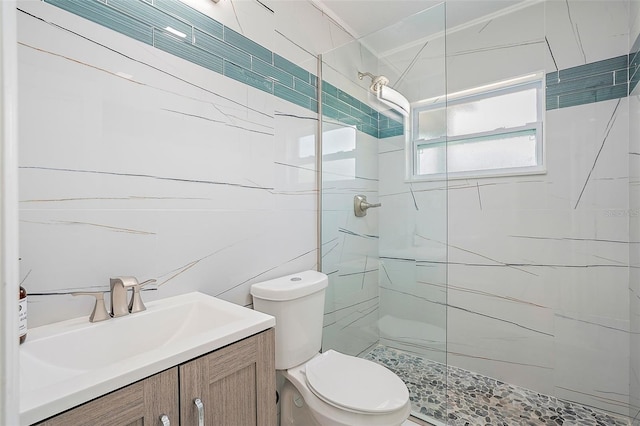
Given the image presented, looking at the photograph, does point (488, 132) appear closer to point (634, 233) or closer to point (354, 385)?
point (634, 233)

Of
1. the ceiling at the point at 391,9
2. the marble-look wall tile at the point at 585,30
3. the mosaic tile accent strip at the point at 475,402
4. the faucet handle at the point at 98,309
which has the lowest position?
the mosaic tile accent strip at the point at 475,402

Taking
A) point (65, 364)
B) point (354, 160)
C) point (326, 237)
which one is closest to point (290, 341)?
point (326, 237)

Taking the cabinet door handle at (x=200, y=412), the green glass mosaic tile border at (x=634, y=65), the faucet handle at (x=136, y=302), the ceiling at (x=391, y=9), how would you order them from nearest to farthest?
the cabinet door handle at (x=200, y=412) < the faucet handle at (x=136, y=302) < the green glass mosaic tile border at (x=634, y=65) < the ceiling at (x=391, y=9)

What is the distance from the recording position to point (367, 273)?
2.12 m

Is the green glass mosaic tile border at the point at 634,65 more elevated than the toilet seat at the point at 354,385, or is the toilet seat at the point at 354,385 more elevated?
the green glass mosaic tile border at the point at 634,65

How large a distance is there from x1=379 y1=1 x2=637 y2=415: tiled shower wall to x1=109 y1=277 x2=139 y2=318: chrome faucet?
1.46 meters

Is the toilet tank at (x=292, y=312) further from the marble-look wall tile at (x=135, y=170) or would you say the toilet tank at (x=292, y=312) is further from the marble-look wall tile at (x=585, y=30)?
the marble-look wall tile at (x=585, y=30)

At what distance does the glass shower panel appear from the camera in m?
1.78

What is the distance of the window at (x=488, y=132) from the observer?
5.97 ft

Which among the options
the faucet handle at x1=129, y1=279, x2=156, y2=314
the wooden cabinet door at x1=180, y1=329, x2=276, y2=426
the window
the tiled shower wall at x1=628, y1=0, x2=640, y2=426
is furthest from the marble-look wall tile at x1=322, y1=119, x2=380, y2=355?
the tiled shower wall at x1=628, y1=0, x2=640, y2=426

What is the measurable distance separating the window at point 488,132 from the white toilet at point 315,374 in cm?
99

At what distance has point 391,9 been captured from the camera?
208 centimetres

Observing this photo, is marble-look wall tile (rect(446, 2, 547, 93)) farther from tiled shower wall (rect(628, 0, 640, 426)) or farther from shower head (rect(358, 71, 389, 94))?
shower head (rect(358, 71, 389, 94))

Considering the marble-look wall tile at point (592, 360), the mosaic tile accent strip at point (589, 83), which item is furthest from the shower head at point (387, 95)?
the marble-look wall tile at point (592, 360)
